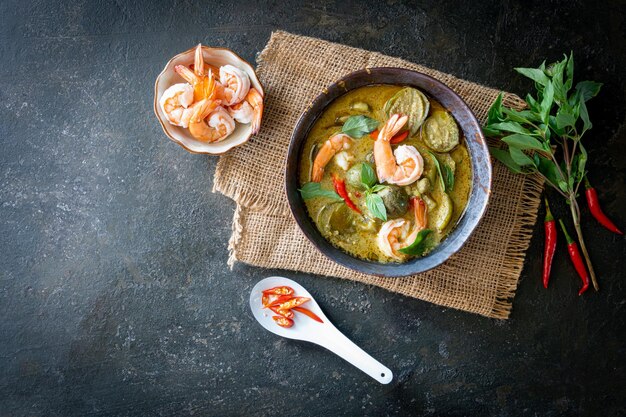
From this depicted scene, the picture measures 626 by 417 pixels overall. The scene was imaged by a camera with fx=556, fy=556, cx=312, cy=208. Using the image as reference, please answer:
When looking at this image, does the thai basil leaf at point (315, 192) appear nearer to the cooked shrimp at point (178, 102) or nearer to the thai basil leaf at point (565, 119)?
the cooked shrimp at point (178, 102)

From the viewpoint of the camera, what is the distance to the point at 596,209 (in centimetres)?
278

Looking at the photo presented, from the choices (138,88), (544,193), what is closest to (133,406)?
(138,88)

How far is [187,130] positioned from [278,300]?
38.2 inches

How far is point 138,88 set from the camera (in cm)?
298

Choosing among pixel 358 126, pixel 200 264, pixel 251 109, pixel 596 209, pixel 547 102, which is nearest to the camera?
pixel 547 102

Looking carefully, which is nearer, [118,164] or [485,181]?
[485,181]

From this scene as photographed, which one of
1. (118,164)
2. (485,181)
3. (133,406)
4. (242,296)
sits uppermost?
(485,181)

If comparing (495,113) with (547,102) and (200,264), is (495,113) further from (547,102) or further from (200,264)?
(200,264)

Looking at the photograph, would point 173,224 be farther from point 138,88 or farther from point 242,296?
point 138,88

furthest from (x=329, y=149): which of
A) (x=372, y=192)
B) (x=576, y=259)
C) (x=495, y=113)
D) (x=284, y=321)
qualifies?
(x=576, y=259)

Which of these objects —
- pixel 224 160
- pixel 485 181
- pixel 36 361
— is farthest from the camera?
pixel 36 361

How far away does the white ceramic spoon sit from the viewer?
2801 mm

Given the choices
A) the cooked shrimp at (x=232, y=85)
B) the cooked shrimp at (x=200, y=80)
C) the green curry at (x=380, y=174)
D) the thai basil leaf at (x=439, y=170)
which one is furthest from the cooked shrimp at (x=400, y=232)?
the cooked shrimp at (x=200, y=80)

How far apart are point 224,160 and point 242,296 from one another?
728 mm
